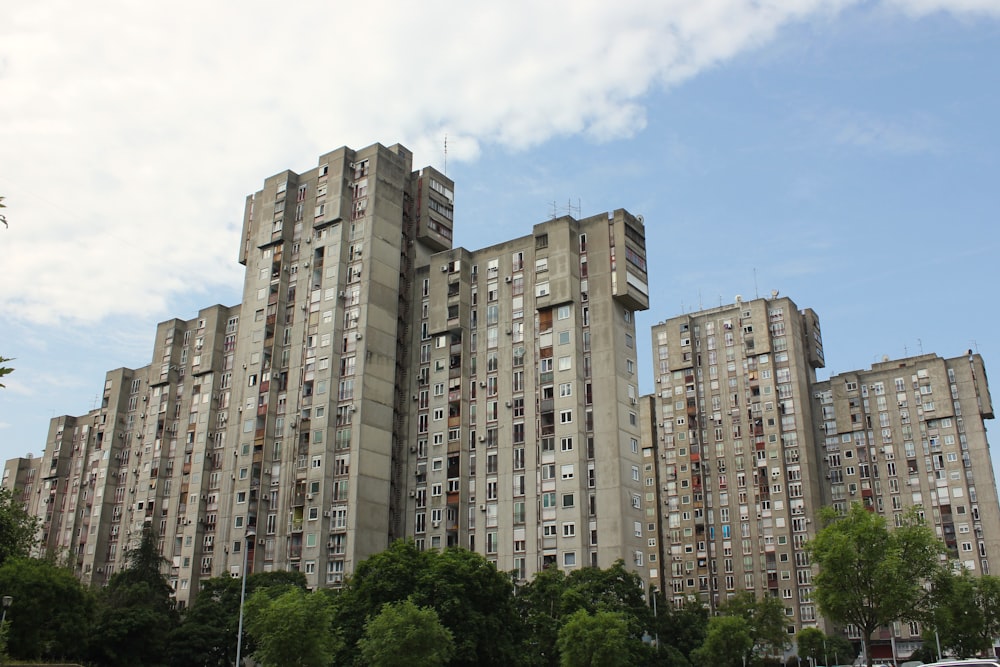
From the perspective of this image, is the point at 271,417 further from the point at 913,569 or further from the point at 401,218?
the point at 913,569

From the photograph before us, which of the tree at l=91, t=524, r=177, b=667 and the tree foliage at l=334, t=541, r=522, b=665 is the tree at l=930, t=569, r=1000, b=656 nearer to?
the tree foliage at l=334, t=541, r=522, b=665

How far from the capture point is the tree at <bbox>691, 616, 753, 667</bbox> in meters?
78.8

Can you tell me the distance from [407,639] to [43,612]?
84.5 ft

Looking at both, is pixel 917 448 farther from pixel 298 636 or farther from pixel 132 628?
pixel 132 628

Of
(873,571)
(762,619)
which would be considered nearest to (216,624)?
(873,571)

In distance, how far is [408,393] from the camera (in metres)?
89.8

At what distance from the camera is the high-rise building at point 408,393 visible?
77.2 metres

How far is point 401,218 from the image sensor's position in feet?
304

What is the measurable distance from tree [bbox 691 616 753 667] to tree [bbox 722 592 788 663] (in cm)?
1234

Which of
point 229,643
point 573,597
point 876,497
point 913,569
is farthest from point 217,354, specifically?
point 876,497

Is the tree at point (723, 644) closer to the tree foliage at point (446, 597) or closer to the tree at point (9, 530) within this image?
the tree foliage at point (446, 597)

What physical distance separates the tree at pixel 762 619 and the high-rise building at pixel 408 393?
27.3 m

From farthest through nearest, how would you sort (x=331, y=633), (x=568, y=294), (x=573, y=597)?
(x=568, y=294) < (x=573, y=597) < (x=331, y=633)

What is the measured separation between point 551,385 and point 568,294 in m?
8.49
